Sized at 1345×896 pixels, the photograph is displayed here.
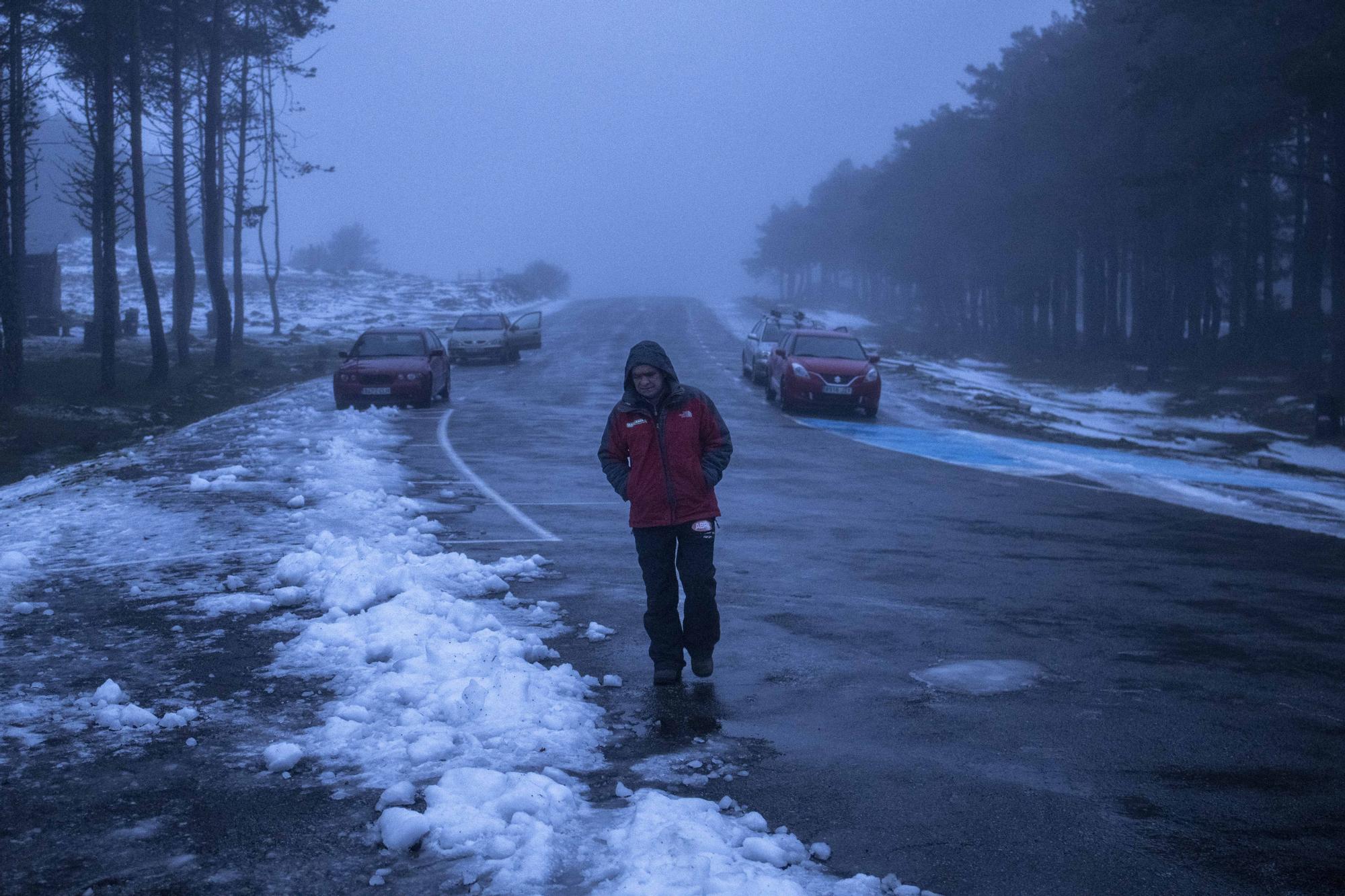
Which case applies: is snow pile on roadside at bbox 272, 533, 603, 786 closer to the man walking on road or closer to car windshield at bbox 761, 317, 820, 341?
the man walking on road

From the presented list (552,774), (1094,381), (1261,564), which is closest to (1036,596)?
(1261,564)

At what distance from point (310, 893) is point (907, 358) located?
41879 mm

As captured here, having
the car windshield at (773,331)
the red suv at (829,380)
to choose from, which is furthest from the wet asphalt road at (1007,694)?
the car windshield at (773,331)

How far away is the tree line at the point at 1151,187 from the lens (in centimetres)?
2683

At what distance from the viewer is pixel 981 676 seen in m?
6.41

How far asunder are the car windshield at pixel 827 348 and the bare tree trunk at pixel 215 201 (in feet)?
46.6

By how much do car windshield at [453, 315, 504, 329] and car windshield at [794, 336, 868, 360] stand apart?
611 inches

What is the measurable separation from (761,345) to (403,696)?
84.2 ft

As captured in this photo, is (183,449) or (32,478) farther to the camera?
(183,449)

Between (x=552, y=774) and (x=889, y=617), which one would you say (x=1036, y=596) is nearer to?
(x=889, y=617)

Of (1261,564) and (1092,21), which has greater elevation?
(1092,21)

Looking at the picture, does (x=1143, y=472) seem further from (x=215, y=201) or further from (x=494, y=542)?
(x=215, y=201)

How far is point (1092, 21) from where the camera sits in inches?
1522

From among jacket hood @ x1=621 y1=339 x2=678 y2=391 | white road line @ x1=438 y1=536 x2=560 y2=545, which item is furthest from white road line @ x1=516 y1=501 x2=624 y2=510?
jacket hood @ x1=621 y1=339 x2=678 y2=391
